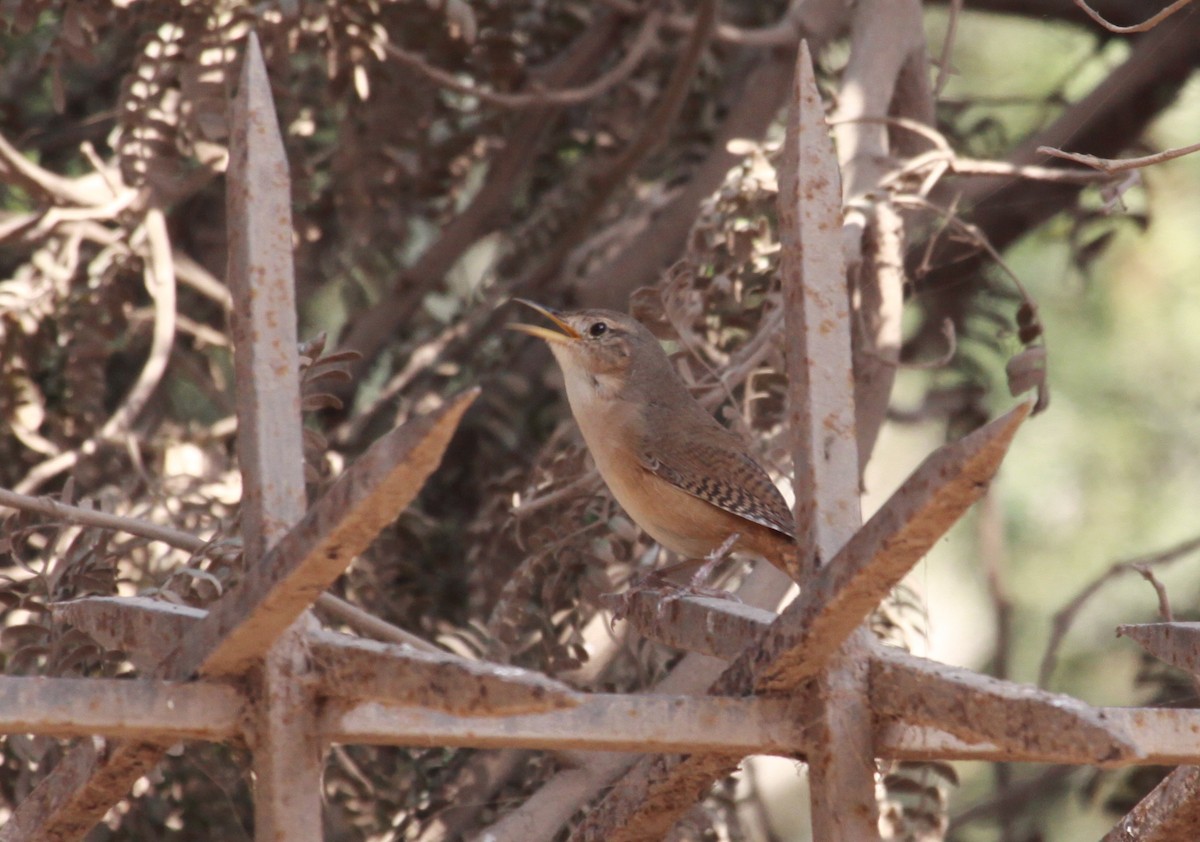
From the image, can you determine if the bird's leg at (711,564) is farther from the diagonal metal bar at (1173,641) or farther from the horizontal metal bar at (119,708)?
the horizontal metal bar at (119,708)

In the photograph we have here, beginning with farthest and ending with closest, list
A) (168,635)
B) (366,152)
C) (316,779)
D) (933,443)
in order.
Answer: (933,443) < (366,152) < (168,635) < (316,779)

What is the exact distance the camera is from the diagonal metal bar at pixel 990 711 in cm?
178

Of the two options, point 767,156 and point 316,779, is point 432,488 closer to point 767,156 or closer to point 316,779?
point 767,156

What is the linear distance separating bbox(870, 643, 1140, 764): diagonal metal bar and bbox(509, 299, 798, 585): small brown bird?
48.1 inches

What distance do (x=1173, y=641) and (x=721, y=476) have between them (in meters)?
1.32

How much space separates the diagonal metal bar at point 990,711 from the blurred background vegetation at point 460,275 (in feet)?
3.92

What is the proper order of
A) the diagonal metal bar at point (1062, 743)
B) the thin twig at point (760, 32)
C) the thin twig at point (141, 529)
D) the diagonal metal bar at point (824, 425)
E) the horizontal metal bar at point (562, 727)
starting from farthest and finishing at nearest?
the thin twig at point (760, 32)
the thin twig at point (141, 529)
the diagonal metal bar at point (824, 425)
the horizontal metal bar at point (562, 727)
the diagonal metal bar at point (1062, 743)

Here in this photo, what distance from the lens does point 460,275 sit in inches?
254

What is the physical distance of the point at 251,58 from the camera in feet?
6.81

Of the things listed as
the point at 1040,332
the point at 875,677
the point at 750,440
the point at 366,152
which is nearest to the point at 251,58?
the point at 875,677

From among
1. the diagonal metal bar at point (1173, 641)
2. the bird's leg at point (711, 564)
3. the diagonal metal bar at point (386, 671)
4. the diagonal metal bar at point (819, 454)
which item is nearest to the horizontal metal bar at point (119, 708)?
the diagonal metal bar at point (386, 671)

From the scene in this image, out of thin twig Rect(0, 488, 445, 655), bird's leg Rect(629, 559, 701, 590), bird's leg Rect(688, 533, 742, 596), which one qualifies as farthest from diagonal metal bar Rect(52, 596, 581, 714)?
bird's leg Rect(629, 559, 701, 590)

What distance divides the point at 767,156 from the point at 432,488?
1821 mm

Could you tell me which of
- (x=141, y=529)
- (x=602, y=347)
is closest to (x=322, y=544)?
(x=141, y=529)
